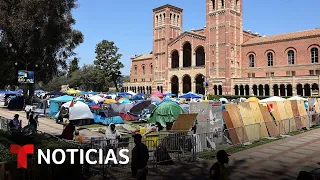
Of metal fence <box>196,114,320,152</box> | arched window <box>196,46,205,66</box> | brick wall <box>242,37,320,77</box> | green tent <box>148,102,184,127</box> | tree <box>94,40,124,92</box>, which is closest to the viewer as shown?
metal fence <box>196,114,320,152</box>

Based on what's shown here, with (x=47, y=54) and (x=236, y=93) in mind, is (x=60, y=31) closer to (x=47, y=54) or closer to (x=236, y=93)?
(x=47, y=54)

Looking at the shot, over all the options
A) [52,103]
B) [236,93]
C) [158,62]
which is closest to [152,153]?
[52,103]

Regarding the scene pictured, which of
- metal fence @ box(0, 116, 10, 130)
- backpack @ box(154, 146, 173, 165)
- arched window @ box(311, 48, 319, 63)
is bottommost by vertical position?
backpack @ box(154, 146, 173, 165)

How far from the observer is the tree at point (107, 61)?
237ft

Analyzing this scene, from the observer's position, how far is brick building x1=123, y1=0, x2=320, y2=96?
150 ft

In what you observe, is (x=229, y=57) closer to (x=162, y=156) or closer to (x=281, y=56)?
(x=281, y=56)

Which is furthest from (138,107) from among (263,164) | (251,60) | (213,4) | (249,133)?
(213,4)

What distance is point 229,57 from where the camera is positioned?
170 ft

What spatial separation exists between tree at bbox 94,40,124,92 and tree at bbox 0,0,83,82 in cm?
3727

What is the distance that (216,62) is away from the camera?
53375mm

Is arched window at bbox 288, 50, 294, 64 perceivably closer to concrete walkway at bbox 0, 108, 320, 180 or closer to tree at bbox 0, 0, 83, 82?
tree at bbox 0, 0, 83, 82

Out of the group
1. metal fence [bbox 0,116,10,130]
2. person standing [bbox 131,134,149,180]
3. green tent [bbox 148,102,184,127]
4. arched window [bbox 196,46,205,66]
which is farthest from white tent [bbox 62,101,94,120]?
arched window [bbox 196,46,205,66]

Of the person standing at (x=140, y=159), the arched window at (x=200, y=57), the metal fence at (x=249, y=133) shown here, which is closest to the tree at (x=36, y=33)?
the metal fence at (x=249, y=133)

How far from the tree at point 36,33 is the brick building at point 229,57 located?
2879 centimetres
